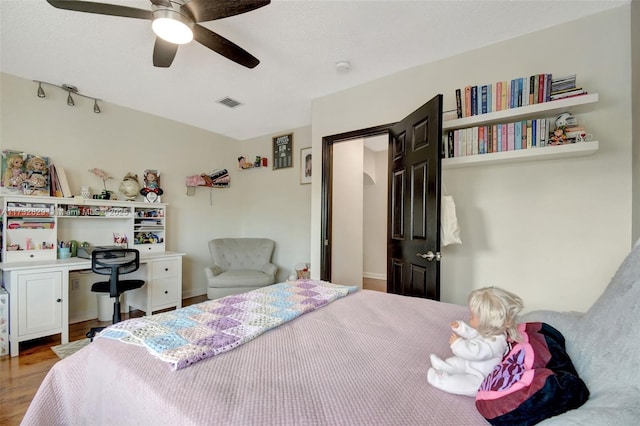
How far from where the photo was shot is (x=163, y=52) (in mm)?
1963

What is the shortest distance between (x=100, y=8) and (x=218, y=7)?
2.19 feet

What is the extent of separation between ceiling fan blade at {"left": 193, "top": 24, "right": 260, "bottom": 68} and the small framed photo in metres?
2.06

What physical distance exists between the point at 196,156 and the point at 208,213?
890mm

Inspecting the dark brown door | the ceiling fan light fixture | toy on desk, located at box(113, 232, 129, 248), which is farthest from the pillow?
toy on desk, located at box(113, 232, 129, 248)

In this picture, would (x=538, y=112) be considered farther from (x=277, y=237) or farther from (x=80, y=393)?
(x=277, y=237)

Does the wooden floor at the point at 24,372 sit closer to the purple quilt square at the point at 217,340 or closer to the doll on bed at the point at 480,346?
the purple quilt square at the point at 217,340

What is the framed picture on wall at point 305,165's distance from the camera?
406 cm

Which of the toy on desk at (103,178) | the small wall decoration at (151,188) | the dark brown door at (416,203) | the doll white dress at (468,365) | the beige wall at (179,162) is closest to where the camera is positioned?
the doll white dress at (468,365)

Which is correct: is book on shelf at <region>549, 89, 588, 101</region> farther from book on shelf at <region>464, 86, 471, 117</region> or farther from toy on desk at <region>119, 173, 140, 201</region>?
toy on desk at <region>119, 173, 140, 201</region>

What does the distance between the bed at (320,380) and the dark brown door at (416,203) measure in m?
0.95

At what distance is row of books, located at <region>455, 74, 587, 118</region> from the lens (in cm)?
187

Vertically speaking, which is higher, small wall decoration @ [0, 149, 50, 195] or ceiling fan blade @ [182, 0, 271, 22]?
ceiling fan blade @ [182, 0, 271, 22]

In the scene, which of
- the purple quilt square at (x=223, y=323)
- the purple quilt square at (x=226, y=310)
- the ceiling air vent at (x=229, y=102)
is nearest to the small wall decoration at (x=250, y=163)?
the ceiling air vent at (x=229, y=102)

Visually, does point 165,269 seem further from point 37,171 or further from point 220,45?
point 220,45
